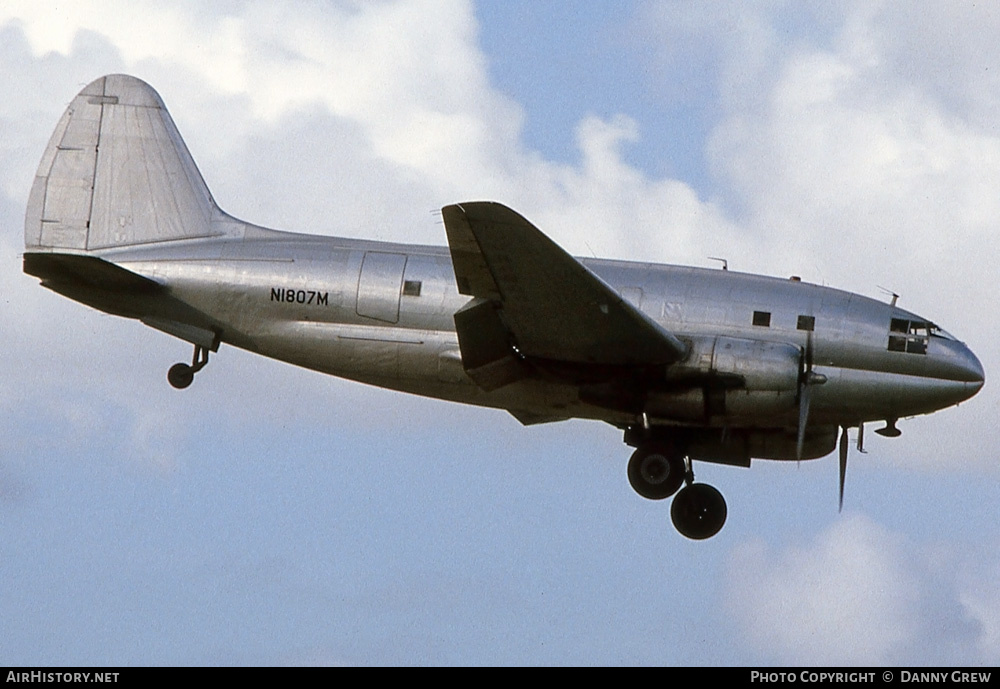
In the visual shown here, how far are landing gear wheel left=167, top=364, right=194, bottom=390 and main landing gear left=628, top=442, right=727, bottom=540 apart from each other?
306 inches

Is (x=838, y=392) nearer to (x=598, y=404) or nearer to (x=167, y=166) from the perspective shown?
(x=598, y=404)

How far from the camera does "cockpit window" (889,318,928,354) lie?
2569cm

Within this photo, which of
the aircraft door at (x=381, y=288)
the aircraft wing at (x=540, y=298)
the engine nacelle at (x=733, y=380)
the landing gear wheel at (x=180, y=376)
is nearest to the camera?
the aircraft wing at (x=540, y=298)

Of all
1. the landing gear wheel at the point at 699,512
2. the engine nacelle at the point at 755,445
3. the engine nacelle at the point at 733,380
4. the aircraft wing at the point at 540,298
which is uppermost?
the aircraft wing at the point at 540,298

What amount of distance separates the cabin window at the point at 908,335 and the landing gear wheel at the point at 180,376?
11852mm

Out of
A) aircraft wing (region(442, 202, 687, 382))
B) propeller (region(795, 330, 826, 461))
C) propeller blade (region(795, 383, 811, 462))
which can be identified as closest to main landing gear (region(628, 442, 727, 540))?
propeller (region(795, 330, 826, 461))

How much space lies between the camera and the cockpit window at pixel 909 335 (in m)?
25.7

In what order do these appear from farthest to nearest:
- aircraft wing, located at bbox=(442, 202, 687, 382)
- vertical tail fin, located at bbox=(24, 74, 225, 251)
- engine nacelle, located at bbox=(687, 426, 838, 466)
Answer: vertical tail fin, located at bbox=(24, 74, 225, 251) < engine nacelle, located at bbox=(687, 426, 838, 466) < aircraft wing, located at bbox=(442, 202, 687, 382)

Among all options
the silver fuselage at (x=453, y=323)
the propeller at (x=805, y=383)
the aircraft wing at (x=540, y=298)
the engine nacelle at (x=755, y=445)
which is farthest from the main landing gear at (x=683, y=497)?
the aircraft wing at (x=540, y=298)

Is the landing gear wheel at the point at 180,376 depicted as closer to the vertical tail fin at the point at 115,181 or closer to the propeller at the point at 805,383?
the vertical tail fin at the point at 115,181

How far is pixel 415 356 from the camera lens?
2634 cm

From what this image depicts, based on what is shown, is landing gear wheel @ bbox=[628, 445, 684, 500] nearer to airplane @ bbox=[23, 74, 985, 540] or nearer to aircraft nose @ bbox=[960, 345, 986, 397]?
airplane @ bbox=[23, 74, 985, 540]
